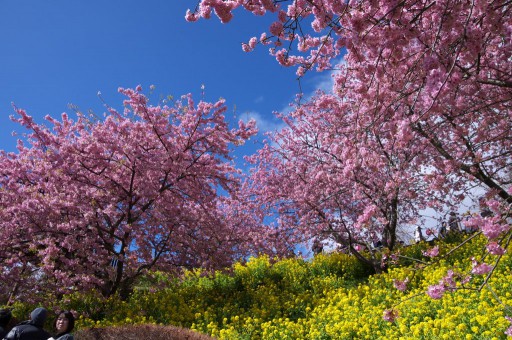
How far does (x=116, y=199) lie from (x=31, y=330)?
16.4 feet

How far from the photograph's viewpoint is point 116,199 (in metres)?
10.3

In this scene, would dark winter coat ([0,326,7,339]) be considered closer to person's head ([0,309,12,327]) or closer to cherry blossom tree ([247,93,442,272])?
person's head ([0,309,12,327])

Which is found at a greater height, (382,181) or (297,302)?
(382,181)

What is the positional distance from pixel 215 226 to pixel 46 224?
13.9ft

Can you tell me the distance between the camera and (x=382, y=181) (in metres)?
11.5

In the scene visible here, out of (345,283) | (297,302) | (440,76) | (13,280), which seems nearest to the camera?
(440,76)

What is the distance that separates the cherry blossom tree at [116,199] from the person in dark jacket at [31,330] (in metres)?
3.64

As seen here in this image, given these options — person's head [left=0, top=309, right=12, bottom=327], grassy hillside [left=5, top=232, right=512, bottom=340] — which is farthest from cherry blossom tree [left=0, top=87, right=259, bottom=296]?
person's head [left=0, top=309, right=12, bottom=327]

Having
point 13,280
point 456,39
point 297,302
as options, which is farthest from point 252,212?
point 456,39

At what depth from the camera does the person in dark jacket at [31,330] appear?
552 centimetres

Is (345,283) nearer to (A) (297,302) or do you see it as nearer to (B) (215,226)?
(A) (297,302)

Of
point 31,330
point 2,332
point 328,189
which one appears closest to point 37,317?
point 31,330

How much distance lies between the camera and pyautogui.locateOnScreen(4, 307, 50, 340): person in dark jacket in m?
5.52

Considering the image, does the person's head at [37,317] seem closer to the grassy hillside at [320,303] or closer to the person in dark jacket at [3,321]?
the person in dark jacket at [3,321]
